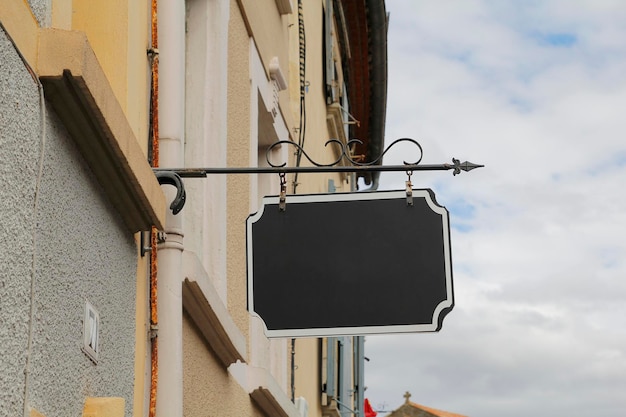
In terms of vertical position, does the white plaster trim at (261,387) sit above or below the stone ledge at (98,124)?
below

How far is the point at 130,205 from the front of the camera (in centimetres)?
432

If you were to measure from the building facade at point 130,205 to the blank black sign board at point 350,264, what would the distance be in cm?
36

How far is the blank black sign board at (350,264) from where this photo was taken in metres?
4.83

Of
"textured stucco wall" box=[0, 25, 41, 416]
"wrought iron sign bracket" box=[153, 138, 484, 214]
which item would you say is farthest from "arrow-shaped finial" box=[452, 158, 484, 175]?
"textured stucco wall" box=[0, 25, 41, 416]

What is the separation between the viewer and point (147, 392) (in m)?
4.85

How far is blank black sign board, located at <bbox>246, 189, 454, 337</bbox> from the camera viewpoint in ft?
15.8

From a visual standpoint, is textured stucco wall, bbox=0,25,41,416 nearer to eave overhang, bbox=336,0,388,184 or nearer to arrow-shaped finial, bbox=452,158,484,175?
arrow-shaped finial, bbox=452,158,484,175

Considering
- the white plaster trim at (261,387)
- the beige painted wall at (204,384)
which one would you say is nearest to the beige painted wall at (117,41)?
the beige painted wall at (204,384)

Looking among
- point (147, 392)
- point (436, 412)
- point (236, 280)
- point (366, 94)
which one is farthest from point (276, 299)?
point (436, 412)

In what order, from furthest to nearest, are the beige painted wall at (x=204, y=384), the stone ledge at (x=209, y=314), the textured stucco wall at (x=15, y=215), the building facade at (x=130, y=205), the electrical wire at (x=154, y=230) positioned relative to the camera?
1. the beige painted wall at (x=204, y=384)
2. the stone ledge at (x=209, y=314)
3. the electrical wire at (x=154, y=230)
4. the building facade at (x=130, y=205)
5. the textured stucco wall at (x=15, y=215)

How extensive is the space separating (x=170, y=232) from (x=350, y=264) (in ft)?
2.27

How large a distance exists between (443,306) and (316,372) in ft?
26.7

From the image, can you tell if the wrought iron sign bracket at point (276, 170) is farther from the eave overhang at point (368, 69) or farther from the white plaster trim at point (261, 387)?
the eave overhang at point (368, 69)

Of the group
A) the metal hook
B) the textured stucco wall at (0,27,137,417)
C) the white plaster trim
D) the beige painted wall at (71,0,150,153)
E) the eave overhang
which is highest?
the eave overhang
